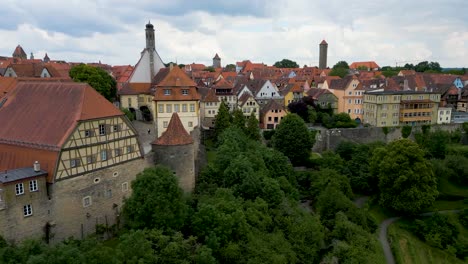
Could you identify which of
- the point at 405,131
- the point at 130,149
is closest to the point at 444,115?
the point at 405,131

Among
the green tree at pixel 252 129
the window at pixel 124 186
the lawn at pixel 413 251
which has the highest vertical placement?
the green tree at pixel 252 129

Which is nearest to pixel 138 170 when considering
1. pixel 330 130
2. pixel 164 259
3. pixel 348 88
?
pixel 164 259

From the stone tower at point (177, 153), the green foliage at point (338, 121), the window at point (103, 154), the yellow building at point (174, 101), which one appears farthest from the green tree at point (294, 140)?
the window at point (103, 154)

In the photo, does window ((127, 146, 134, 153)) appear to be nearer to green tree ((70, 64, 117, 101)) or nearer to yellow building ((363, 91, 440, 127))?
green tree ((70, 64, 117, 101))

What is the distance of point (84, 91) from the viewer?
29.5 m

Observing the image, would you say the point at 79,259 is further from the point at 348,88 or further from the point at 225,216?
the point at 348,88

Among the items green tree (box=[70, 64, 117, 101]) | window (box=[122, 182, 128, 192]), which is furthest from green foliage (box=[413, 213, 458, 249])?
green tree (box=[70, 64, 117, 101])

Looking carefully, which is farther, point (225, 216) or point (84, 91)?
point (84, 91)

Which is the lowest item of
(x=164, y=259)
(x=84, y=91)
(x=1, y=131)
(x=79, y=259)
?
(x=164, y=259)

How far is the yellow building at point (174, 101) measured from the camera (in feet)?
139

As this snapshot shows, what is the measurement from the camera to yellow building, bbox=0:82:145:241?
82.8 feet

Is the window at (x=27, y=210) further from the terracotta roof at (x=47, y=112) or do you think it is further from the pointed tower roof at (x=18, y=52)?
the pointed tower roof at (x=18, y=52)

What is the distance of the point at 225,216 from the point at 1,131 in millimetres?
18504

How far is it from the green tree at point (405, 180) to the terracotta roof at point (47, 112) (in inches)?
1221
